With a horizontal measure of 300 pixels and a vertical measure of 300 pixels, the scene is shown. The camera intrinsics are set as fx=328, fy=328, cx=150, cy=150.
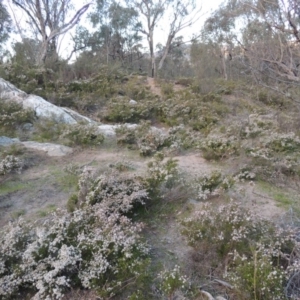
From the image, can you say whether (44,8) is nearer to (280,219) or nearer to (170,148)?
(170,148)

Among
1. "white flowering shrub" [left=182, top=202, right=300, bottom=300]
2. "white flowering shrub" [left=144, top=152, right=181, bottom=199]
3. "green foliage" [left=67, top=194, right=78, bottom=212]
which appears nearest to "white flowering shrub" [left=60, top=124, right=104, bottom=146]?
"white flowering shrub" [left=144, top=152, right=181, bottom=199]

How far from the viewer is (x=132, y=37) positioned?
23656 mm

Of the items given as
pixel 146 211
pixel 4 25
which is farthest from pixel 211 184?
pixel 4 25

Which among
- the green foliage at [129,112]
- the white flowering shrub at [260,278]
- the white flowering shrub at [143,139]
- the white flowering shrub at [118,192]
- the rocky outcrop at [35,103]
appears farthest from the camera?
the green foliage at [129,112]

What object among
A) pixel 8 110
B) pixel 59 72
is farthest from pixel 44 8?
pixel 8 110

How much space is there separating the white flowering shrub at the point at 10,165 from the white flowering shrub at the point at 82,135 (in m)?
1.41

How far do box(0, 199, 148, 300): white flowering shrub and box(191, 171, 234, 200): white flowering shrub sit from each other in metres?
1.24

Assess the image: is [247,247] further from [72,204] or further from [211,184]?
[72,204]

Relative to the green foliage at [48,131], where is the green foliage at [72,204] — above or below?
below

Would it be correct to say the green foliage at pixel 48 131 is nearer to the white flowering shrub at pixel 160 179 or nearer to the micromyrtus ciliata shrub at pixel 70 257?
the white flowering shrub at pixel 160 179

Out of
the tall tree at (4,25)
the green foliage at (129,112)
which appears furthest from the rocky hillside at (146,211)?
the tall tree at (4,25)

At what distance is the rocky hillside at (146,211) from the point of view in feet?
8.21

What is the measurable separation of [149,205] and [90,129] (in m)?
3.25

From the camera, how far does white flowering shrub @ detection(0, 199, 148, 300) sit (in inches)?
96.8
